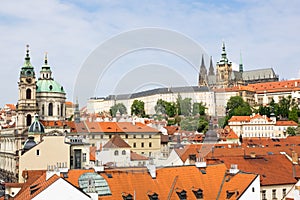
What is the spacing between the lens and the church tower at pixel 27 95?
8043 centimetres

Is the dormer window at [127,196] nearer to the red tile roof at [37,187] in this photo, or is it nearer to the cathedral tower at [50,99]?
the red tile roof at [37,187]

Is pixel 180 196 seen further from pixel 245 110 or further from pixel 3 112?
pixel 3 112

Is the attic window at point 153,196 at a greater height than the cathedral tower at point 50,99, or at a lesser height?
lesser

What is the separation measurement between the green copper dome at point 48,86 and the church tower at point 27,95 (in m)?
6.84

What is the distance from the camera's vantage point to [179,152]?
161 feet

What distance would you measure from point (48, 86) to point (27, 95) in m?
9.52

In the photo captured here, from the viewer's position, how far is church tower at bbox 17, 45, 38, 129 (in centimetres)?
8043

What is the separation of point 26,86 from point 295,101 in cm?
10164

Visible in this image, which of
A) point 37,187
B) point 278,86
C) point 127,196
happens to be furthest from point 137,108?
point 127,196

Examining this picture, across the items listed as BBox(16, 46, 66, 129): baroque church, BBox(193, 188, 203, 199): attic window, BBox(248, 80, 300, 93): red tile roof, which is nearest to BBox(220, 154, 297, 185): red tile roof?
BBox(193, 188, 203, 199): attic window

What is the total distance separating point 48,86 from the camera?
93.1 meters

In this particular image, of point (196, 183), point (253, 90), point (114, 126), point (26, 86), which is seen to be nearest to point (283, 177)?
point (196, 183)

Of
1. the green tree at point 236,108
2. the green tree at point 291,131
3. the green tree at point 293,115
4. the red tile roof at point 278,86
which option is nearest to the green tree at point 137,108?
the green tree at point 236,108

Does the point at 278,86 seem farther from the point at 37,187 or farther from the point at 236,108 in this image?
the point at 37,187
